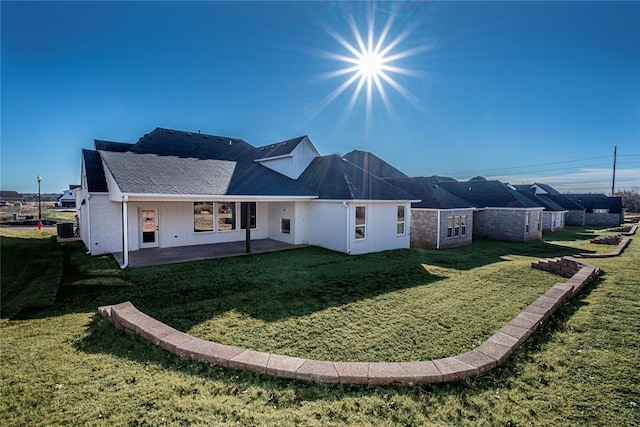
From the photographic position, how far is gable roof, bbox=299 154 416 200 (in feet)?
44.3

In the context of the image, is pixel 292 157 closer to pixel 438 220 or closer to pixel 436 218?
pixel 436 218

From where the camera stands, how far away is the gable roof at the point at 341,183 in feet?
44.3

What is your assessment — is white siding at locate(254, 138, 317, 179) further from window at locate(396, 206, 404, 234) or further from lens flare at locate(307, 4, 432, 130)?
window at locate(396, 206, 404, 234)

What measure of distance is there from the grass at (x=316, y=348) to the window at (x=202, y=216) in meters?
5.10

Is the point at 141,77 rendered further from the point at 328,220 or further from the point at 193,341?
the point at 193,341

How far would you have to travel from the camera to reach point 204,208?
13930mm

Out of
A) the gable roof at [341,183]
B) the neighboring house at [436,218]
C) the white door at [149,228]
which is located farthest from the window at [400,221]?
the white door at [149,228]

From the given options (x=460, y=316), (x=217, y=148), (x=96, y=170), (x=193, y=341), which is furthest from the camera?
(x=217, y=148)

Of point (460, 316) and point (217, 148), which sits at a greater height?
point (217, 148)

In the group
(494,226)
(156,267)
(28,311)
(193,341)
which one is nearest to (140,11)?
(156,267)

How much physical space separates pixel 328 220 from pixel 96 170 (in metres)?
10.8

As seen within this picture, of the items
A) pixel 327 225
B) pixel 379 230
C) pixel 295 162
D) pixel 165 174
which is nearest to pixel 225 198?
pixel 165 174

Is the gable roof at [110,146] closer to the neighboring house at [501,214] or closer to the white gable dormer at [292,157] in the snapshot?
the white gable dormer at [292,157]

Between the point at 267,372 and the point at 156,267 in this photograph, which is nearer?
the point at 267,372
